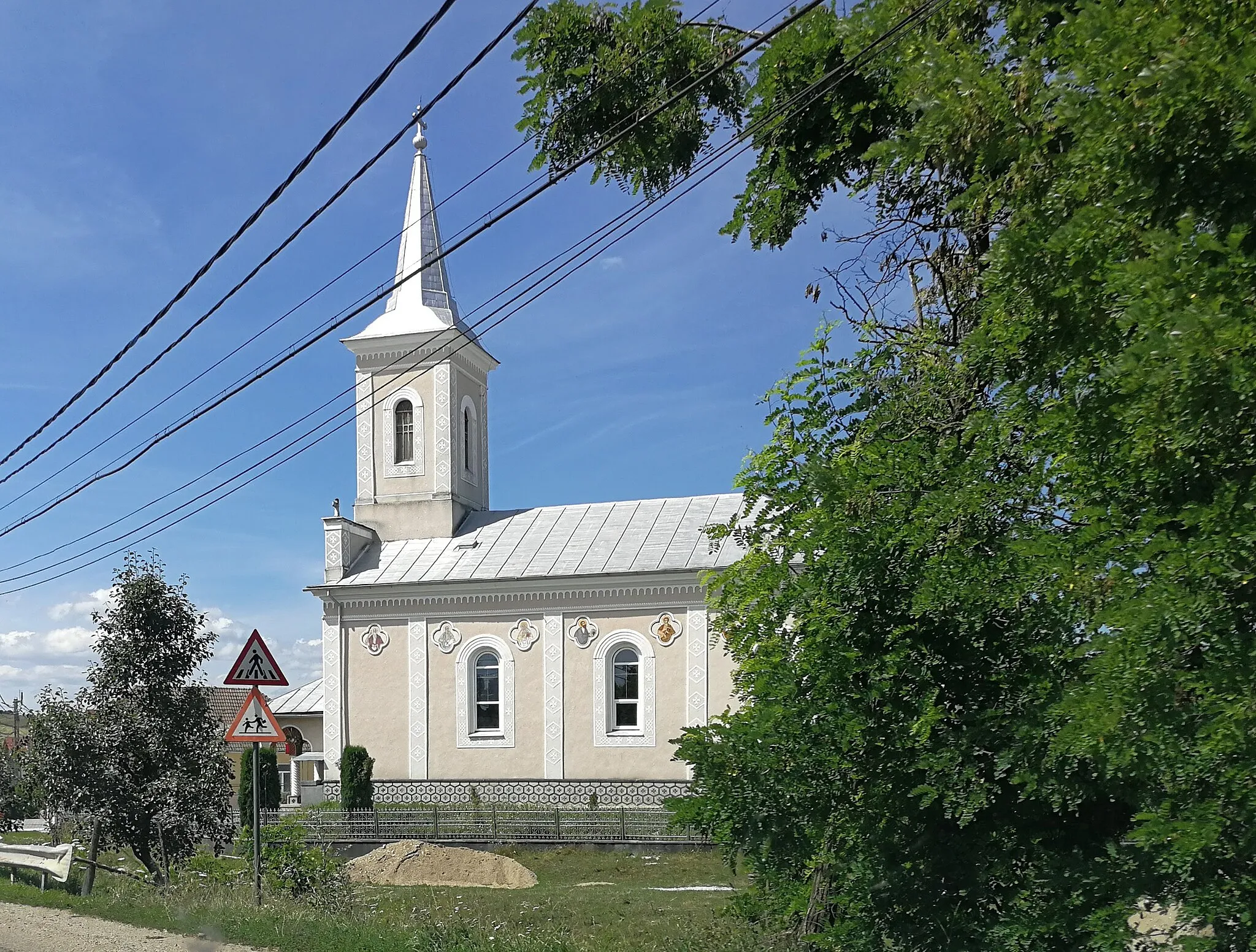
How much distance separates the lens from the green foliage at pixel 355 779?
29906mm

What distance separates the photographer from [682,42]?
25.0 ft

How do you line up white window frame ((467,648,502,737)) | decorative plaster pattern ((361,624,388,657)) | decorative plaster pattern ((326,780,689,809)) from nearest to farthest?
decorative plaster pattern ((326,780,689,809)), white window frame ((467,648,502,737)), decorative plaster pattern ((361,624,388,657))

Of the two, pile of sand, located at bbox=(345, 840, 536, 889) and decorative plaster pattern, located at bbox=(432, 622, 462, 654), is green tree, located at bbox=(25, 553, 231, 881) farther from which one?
decorative plaster pattern, located at bbox=(432, 622, 462, 654)

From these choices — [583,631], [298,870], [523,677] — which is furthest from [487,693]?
[298,870]

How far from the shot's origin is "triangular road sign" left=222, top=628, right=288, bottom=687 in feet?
38.0

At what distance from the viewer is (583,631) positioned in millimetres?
31359

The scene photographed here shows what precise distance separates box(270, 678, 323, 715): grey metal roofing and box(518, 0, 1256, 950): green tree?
39.6 m

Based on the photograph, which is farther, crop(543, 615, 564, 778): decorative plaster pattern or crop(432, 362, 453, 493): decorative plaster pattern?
crop(432, 362, 453, 493): decorative plaster pattern

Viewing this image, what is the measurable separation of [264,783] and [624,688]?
9519 mm

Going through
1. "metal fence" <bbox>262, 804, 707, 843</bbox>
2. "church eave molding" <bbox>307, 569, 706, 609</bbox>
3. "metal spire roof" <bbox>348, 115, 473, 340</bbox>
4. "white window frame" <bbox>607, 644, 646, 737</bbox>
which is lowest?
"metal fence" <bbox>262, 804, 707, 843</bbox>

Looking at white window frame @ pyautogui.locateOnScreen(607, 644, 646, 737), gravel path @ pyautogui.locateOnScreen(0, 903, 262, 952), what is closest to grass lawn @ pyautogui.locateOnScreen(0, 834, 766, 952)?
gravel path @ pyautogui.locateOnScreen(0, 903, 262, 952)

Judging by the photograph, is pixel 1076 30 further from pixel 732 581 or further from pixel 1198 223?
pixel 732 581

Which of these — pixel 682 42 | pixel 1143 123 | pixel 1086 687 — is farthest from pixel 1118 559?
pixel 682 42

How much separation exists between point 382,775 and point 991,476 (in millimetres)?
29758
